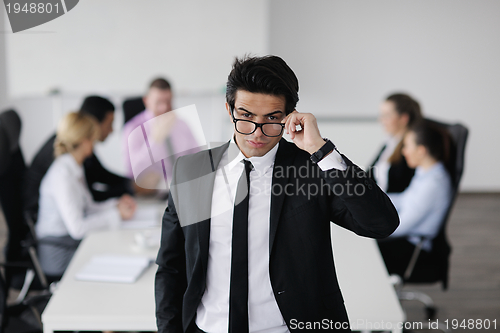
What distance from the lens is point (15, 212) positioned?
2.48 metres

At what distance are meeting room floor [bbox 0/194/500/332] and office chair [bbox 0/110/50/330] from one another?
1.61 metres

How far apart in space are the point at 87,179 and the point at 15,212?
0.64 meters

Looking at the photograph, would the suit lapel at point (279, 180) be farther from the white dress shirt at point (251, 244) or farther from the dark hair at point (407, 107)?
the dark hair at point (407, 107)

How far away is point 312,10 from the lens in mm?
4918

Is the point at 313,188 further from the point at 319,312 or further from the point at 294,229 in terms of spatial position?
the point at 319,312

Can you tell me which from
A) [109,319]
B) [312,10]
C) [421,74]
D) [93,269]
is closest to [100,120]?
[93,269]

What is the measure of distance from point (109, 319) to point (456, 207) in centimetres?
426

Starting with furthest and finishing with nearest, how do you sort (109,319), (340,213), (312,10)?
(312,10)
(109,319)
(340,213)

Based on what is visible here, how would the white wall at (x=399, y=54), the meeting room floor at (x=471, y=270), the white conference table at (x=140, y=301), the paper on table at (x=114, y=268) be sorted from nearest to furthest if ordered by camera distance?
the white conference table at (x=140, y=301) → the paper on table at (x=114, y=268) → the meeting room floor at (x=471, y=270) → the white wall at (x=399, y=54)

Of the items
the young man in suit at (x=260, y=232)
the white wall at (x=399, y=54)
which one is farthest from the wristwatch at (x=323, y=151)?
the white wall at (x=399, y=54)

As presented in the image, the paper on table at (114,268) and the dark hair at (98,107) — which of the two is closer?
the paper on table at (114,268)

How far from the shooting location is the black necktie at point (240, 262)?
1173 mm

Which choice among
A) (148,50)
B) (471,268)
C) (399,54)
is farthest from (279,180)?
(399,54)

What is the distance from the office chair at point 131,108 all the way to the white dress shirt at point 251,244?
275cm
